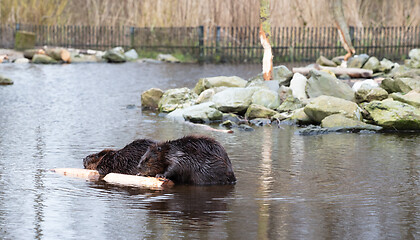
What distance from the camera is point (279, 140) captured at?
11523 millimetres

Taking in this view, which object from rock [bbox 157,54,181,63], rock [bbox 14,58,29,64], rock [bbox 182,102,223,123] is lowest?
rock [bbox 14,58,29,64]

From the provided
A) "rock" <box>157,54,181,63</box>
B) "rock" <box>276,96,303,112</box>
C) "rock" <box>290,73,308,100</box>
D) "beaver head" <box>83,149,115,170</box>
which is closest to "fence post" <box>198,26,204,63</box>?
"rock" <box>157,54,181,63</box>

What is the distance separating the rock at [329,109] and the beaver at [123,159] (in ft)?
18.3

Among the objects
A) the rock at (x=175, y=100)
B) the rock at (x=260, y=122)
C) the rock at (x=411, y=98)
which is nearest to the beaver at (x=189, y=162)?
the rock at (x=260, y=122)

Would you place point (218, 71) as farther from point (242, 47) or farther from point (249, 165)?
point (249, 165)

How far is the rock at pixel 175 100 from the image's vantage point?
15.4 meters

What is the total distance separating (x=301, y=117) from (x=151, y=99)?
3.99m

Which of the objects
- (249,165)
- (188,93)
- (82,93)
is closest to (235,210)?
(249,165)

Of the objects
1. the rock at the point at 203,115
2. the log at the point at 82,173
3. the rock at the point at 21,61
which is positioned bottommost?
the rock at the point at 21,61

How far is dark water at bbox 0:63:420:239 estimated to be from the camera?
6109mm

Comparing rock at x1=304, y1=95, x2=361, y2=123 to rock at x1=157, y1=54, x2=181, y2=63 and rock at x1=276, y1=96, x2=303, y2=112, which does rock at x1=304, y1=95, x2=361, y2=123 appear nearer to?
rock at x1=276, y1=96, x2=303, y2=112

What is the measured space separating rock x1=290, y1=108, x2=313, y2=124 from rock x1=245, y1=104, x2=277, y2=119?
1.65ft

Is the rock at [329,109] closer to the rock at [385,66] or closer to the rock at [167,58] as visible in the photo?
the rock at [385,66]

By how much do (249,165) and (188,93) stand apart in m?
6.84
